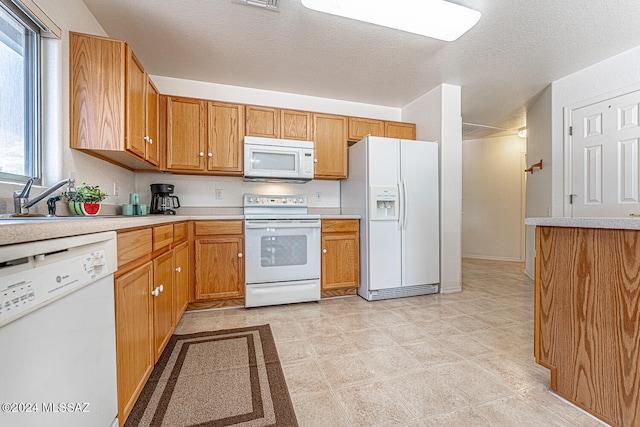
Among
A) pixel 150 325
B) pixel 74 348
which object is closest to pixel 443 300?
pixel 150 325

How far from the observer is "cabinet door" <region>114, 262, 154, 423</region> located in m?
1.06

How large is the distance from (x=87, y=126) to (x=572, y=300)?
2.95 metres

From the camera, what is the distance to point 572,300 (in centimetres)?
131

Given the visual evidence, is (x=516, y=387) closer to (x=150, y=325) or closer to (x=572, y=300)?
(x=572, y=300)

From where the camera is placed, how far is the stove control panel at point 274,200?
9.65ft

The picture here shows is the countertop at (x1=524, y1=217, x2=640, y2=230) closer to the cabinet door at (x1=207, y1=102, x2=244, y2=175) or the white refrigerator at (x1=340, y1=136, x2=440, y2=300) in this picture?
the white refrigerator at (x1=340, y1=136, x2=440, y2=300)

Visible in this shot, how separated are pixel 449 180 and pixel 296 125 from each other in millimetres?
1932

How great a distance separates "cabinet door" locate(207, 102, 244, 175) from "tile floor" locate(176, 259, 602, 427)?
4.94ft

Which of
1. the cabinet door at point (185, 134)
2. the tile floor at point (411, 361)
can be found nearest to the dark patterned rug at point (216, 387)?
the tile floor at point (411, 361)

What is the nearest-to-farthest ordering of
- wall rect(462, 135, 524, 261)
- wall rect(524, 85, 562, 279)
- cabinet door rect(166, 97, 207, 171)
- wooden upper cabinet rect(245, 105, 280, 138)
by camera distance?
cabinet door rect(166, 97, 207, 171) < wooden upper cabinet rect(245, 105, 280, 138) < wall rect(524, 85, 562, 279) < wall rect(462, 135, 524, 261)

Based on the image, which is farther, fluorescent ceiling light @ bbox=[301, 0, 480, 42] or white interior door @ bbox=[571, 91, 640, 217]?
white interior door @ bbox=[571, 91, 640, 217]

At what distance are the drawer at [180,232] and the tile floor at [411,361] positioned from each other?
0.74m

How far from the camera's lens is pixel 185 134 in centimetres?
279

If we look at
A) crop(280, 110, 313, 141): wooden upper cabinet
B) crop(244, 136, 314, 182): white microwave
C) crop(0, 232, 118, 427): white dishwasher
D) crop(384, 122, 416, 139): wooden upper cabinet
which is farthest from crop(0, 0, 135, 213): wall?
crop(384, 122, 416, 139): wooden upper cabinet
